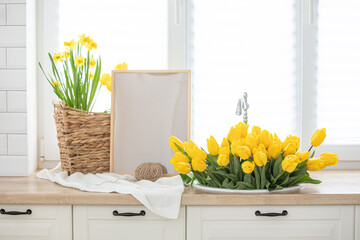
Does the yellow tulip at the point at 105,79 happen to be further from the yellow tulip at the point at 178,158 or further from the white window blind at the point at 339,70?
the white window blind at the point at 339,70

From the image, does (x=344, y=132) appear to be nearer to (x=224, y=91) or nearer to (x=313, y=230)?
(x=224, y=91)

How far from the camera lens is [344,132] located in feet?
7.41

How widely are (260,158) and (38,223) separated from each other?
88cm

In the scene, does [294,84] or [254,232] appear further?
[294,84]

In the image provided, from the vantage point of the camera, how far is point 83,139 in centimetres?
190

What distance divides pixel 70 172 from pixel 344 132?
1434mm

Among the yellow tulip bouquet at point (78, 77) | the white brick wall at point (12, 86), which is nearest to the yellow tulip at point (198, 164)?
the yellow tulip bouquet at point (78, 77)

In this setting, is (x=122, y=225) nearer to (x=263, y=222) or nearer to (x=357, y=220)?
(x=263, y=222)

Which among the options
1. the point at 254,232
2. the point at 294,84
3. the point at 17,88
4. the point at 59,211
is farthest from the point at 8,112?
the point at 294,84

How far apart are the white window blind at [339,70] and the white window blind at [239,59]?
0.16 m

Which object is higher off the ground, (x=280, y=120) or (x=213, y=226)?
(x=280, y=120)

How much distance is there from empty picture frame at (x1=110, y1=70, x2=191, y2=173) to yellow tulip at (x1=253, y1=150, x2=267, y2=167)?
0.47 meters

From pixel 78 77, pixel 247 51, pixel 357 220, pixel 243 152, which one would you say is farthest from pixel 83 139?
pixel 357 220

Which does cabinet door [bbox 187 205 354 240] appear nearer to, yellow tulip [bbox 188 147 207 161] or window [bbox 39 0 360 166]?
yellow tulip [bbox 188 147 207 161]
